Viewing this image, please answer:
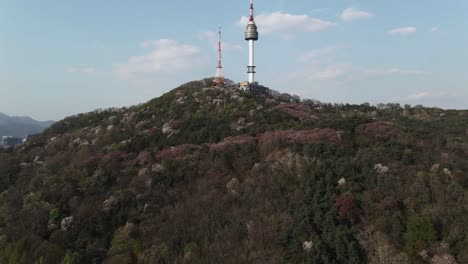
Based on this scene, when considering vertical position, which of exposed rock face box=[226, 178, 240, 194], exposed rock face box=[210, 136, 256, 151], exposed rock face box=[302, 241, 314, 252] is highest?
exposed rock face box=[210, 136, 256, 151]

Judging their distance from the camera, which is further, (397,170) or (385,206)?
(397,170)

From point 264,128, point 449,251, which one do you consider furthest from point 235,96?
point 449,251

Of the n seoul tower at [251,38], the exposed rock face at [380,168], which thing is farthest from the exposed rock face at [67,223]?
the n seoul tower at [251,38]

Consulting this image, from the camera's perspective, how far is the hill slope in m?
22.7

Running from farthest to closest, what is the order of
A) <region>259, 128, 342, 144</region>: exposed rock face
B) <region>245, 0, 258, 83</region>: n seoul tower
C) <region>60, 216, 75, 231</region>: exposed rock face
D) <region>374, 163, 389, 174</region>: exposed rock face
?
1. <region>245, 0, 258, 83</region>: n seoul tower
2. <region>259, 128, 342, 144</region>: exposed rock face
3. <region>60, 216, 75, 231</region>: exposed rock face
4. <region>374, 163, 389, 174</region>: exposed rock face

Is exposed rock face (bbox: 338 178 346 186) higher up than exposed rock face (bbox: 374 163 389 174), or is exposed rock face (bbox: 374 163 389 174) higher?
exposed rock face (bbox: 374 163 389 174)

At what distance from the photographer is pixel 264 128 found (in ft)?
136

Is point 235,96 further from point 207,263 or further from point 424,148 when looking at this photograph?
point 207,263

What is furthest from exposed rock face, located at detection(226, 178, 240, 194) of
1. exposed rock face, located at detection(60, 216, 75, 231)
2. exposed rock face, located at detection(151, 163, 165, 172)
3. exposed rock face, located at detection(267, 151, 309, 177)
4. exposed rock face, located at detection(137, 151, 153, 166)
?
exposed rock face, located at detection(60, 216, 75, 231)

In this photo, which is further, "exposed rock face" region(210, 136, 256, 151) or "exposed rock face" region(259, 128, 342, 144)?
"exposed rock face" region(210, 136, 256, 151)

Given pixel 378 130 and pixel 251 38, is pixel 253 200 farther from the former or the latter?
pixel 251 38

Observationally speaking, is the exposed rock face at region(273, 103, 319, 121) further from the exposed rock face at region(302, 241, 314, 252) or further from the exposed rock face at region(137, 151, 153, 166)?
the exposed rock face at region(302, 241, 314, 252)

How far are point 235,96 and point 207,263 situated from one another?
34140mm

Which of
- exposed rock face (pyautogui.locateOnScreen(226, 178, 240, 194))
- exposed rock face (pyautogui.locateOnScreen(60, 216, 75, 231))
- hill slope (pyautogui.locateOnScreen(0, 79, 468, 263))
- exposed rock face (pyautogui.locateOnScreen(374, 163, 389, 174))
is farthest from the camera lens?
exposed rock face (pyautogui.locateOnScreen(226, 178, 240, 194))
